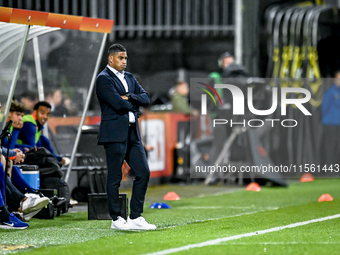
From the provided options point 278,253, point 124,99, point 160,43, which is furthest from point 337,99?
point 278,253

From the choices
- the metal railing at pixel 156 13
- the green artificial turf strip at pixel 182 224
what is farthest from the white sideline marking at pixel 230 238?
the metal railing at pixel 156 13

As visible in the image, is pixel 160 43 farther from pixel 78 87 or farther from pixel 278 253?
pixel 278 253

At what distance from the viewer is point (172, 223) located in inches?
343

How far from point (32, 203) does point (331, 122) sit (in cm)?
881

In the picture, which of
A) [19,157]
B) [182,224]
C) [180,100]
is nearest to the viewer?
[182,224]

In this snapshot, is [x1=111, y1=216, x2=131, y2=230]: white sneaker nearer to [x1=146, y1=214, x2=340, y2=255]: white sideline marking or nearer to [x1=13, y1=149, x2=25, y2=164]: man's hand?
[x1=146, y1=214, x2=340, y2=255]: white sideline marking

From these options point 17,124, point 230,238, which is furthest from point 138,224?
point 17,124

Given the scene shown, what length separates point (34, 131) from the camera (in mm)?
9969

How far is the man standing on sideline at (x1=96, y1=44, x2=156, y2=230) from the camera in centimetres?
797

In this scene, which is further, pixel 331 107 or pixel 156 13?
pixel 156 13

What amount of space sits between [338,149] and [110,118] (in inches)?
351

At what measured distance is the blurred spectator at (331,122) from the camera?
51.3 feet

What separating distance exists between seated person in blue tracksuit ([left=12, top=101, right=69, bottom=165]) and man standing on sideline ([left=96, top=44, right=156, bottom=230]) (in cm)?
212

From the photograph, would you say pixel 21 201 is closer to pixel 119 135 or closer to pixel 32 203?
pixel 32 203
